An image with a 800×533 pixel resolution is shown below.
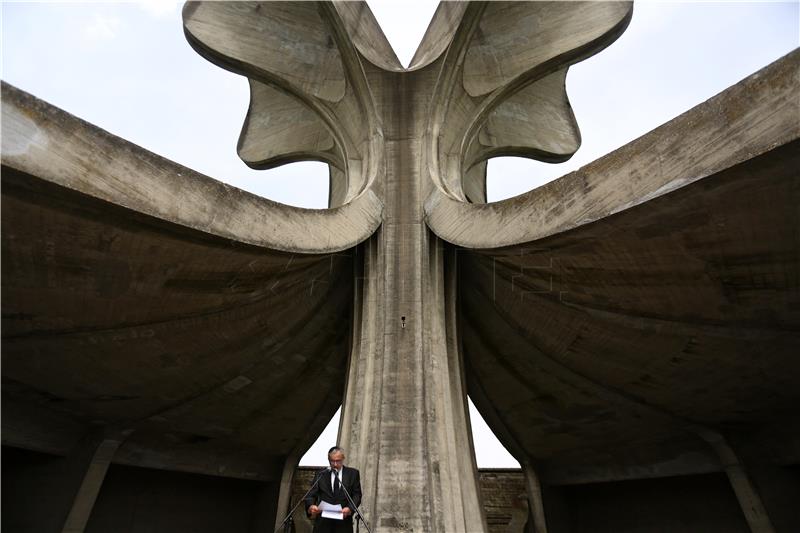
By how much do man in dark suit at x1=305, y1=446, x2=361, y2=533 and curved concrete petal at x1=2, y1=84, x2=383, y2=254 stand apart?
276 centimetres

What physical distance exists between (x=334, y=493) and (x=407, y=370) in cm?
301

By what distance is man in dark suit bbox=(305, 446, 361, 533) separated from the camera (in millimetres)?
4344

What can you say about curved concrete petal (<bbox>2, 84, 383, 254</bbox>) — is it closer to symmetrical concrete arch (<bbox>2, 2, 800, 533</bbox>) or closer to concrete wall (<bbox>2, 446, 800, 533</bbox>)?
symmetrical concrete arch (<bbox>2, 2, 800, 533</bbox>)

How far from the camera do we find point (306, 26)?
393 inches

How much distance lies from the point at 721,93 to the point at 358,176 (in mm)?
5682

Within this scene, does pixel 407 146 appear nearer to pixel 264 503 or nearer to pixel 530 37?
pixel 530 37

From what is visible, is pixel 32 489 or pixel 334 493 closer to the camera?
pixel 334 493

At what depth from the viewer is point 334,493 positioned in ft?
14.6

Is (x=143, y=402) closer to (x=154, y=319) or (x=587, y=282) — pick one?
(x=154, y=319)

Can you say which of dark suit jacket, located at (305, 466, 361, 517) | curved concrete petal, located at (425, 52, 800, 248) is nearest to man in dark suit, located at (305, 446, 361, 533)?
dark suit jacket, located at (305, 466, 361, 517)

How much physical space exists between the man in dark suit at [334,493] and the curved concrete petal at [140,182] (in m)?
2.76

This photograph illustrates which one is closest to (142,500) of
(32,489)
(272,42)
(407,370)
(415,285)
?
(32,489)

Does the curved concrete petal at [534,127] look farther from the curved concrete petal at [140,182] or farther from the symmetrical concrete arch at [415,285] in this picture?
the curved concrete petal at [140,182]

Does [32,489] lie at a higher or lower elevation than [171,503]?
lower
